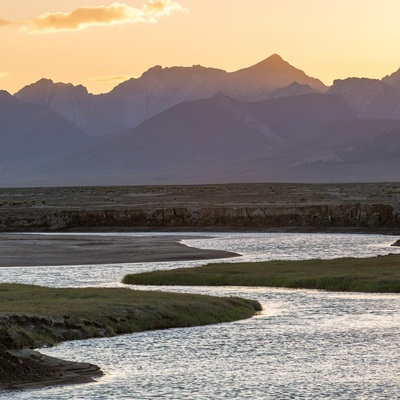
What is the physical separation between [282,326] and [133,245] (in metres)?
50.6

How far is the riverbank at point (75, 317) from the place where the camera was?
33094 millimetres

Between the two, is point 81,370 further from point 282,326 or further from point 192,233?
point 192,233

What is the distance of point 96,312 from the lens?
43.1m

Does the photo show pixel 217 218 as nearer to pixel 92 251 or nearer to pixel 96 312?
pixel 92 251

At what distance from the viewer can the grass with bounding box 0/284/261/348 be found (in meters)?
39.6

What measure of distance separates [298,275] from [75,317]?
69.2 ft

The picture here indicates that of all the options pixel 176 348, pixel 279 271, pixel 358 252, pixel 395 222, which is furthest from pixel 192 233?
pixel 176 348

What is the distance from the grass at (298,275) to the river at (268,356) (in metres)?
2.65

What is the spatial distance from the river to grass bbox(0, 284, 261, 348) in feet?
2.95

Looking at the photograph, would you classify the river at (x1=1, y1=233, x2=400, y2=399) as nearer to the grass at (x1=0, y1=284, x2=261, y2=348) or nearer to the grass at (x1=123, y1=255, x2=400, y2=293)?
the grass at (x1=0, y1=284, x2=261, y2=348)

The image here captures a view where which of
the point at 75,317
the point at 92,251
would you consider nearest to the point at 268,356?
the point at 75,317

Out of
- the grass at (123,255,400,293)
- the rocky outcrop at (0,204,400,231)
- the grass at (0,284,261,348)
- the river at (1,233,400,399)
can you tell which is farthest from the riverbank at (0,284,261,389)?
the rocky outcrop at (0,204,400,231)

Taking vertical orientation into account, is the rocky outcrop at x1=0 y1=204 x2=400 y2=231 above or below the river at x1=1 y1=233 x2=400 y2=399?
above

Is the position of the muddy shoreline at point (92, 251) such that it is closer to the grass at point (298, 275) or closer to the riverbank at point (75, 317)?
the grass at point (298, 275)
